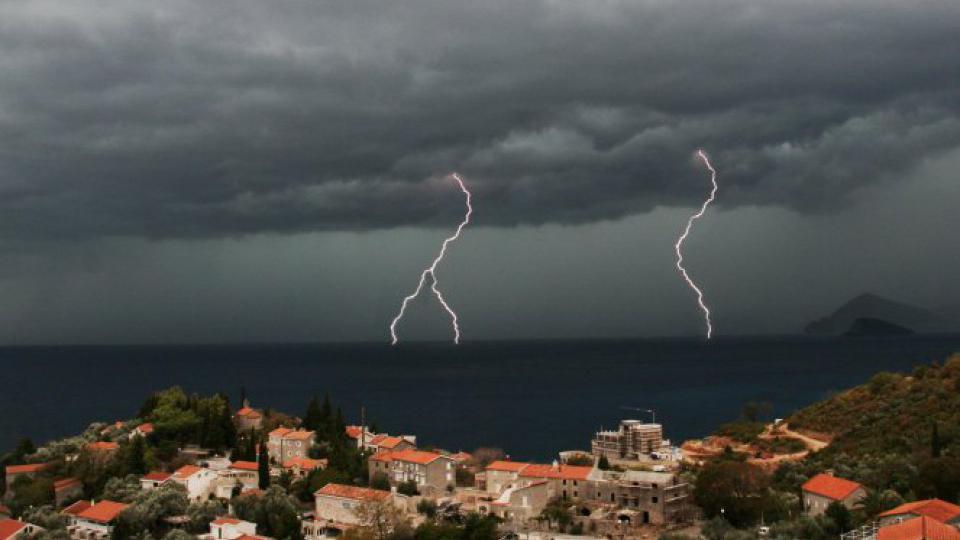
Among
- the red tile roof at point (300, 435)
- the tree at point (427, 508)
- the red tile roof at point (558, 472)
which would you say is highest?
the red tile roof at point (300, 435)

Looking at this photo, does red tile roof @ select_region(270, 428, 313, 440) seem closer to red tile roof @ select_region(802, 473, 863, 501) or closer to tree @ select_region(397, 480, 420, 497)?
tree @ select_region(397, 480, 420, 497)

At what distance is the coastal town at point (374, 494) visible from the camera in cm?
4647

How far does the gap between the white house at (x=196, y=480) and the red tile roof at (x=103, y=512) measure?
400 cm

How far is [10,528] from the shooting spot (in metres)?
49.0

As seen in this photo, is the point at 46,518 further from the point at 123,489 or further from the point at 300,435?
the point at 300,435

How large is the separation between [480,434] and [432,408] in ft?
101

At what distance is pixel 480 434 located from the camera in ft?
357

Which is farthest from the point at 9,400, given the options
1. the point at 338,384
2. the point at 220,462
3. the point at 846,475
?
the point at 846,475

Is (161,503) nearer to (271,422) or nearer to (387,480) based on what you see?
(387,480)

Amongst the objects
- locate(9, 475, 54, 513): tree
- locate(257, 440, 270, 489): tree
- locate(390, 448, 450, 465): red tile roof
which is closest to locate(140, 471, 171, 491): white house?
locate(257, 440, 270, 489): tree

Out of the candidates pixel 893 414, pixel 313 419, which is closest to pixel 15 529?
pixel 313 419

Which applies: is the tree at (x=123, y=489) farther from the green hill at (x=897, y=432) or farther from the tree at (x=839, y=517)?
the green hill at (x=897, y=432)

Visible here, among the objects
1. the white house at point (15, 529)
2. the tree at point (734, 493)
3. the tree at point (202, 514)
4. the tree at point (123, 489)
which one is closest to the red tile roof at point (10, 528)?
the white house at point (15, 529)

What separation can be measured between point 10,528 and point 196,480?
10.9 m
